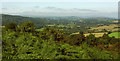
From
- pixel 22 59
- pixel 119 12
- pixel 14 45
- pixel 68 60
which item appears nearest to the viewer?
pixel 119 12

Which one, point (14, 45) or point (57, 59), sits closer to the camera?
→ point (57, 59)

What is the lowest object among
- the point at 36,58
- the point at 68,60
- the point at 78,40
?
the point at 78,40

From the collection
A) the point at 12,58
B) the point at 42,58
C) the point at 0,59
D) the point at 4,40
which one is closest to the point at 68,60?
the point at 42,58

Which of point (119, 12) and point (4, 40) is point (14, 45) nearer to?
point (4, 40)

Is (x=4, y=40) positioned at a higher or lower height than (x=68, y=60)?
higher

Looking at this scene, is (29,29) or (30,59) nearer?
(30,59)

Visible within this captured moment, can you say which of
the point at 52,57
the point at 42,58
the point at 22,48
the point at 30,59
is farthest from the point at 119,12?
the point at 22,48

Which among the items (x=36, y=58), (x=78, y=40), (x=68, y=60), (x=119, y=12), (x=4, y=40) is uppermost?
(x=119, y=12)

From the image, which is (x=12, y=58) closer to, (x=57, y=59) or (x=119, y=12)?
(x=57, y=59)

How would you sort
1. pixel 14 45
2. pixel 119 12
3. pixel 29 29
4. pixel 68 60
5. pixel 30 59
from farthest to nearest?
pixel 29 29 < pixel 14 45 < pixel 68 60 < pixel 30 59 < pixel 119 12
